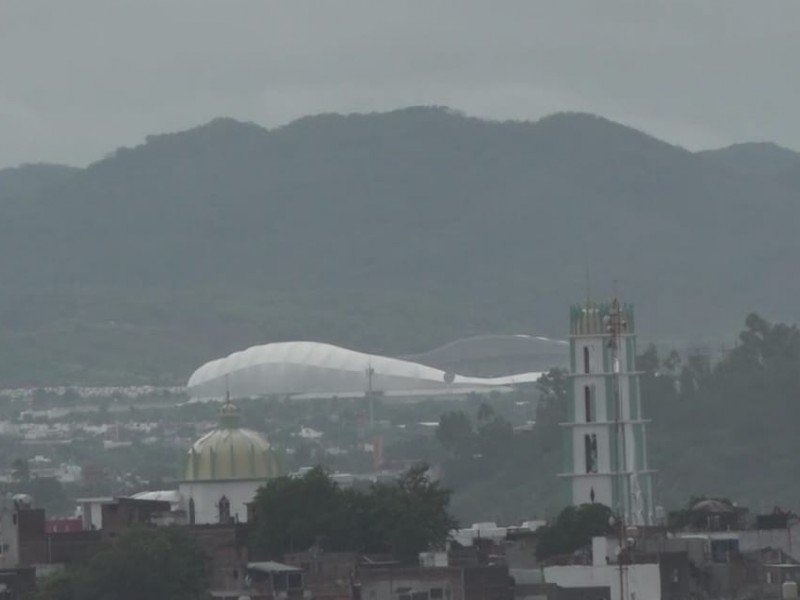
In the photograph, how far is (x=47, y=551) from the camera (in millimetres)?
65750

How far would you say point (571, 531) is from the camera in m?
70.1

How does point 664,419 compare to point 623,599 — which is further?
point 664,419

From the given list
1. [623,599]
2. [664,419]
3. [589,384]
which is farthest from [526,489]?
[623,599]

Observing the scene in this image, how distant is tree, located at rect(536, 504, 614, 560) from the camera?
68.7 meters

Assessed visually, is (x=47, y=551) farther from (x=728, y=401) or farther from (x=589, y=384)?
(x=728, y=401)

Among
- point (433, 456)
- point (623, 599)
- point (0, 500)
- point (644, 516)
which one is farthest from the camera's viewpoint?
point (433, 456)

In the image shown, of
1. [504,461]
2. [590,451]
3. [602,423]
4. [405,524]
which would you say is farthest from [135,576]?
[504,461]

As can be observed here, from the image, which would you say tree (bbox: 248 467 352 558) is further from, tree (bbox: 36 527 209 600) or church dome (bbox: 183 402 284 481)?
church dome (bbox: 183 402 284 481)

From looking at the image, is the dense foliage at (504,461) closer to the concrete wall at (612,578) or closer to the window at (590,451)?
the window at (590,451)

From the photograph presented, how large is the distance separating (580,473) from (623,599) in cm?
4152

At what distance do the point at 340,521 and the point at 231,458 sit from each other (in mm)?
13523

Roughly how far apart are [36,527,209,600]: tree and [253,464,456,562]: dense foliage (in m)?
5.12

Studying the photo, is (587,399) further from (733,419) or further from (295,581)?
(733,419)

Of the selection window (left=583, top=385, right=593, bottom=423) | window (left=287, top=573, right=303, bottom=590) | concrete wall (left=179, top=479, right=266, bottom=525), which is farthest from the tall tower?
window (left=287, top=573, right=303, bottom=590)
